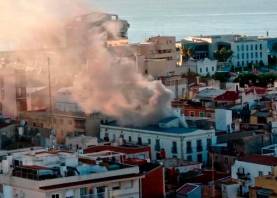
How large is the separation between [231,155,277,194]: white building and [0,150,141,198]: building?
388 cm

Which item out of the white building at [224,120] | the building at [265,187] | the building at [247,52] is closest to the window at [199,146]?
the white building at [224,120]

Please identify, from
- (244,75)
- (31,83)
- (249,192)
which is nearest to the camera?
(249,192)

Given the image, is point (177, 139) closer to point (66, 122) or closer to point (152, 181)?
point (66, 122)

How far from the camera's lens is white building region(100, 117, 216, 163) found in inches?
939

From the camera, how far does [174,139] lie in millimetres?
23906

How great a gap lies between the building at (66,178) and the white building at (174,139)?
333 inches

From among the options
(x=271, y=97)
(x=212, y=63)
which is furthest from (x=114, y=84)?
(x=212, y=63)

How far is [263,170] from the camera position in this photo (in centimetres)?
1811

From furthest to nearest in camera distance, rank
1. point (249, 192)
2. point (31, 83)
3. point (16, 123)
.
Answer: point (31, 83) < point (16, 123) < point (249, 192)

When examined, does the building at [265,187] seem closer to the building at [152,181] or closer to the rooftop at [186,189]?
the building at [152,181]

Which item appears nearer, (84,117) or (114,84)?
(84,117)

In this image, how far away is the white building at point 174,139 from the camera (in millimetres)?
23844

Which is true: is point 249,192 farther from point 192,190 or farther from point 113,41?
point 113,41

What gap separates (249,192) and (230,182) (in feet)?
5.20
